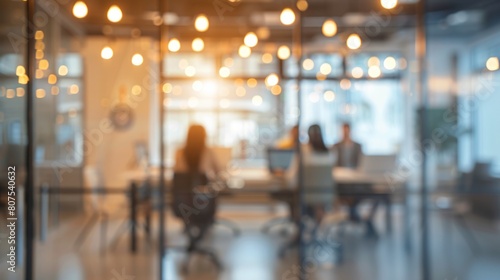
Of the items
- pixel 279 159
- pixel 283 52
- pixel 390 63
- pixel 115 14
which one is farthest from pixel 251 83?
pixel 115 14

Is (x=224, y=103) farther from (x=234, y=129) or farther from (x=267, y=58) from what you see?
(x=267, y=58)

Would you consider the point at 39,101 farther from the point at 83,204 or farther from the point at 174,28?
the point at 174,28

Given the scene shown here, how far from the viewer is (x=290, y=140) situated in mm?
4984

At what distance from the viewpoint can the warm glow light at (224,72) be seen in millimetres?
5113

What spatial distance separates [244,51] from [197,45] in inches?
17.9

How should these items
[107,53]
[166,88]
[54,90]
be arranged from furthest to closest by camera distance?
[107,53]
[54,90]
[166,88]

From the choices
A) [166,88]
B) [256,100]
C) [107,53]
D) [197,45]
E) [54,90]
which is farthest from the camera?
[107,53]

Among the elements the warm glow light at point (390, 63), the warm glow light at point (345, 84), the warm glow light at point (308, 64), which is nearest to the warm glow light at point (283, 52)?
the warm glow light at point (308, 64)

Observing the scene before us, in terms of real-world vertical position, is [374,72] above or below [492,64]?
below

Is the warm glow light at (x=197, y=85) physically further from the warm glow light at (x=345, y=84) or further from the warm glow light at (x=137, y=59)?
the warm glow light at (x=345, y=84)

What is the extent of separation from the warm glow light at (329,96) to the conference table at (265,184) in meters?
0.66

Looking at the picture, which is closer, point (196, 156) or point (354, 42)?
point (196, 156)

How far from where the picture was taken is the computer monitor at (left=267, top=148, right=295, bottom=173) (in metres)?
4.97

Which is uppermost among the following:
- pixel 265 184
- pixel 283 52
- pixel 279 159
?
pixel 283 52
